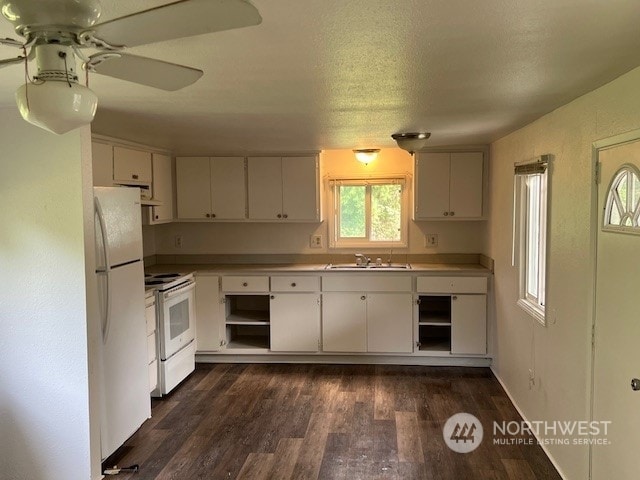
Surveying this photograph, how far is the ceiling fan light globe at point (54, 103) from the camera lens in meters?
1.10

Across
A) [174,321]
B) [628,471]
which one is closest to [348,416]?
[174,321]

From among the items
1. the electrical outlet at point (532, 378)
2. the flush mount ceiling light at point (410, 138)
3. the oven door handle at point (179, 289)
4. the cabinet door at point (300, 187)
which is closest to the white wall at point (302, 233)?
the cabinet door at point (300, 187)

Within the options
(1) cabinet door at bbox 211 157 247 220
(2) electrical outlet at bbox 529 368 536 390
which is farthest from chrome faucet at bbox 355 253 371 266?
(2) electrical outlet at bbox 529 368 536 390

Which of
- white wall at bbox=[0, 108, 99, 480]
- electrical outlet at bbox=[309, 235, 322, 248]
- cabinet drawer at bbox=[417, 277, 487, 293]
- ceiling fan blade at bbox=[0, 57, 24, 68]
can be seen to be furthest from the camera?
electrical outlet at bbox=[309, 235, 322, 248]

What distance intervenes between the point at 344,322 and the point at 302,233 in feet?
3.69

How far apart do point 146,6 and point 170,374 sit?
11.1 ft

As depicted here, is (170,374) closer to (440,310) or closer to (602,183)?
(440,310)

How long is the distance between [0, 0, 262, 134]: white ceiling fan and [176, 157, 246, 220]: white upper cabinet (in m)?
3.80

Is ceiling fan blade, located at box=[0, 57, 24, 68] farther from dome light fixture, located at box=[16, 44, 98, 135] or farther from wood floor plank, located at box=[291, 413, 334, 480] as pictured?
wood floor plank, located at box=[291, 413, 334, 480]

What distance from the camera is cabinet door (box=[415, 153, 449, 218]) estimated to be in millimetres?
4793

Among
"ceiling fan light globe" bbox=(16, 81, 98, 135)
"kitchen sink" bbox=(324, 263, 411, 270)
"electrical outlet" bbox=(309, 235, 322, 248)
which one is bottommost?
"kitchen sink" bbox=(324, 263, 411, 270)

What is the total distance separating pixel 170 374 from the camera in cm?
408

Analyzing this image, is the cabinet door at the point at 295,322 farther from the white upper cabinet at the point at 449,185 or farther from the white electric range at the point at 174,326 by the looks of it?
the white upper cabinet at the point at 449,185

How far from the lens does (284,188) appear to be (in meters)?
5.00
